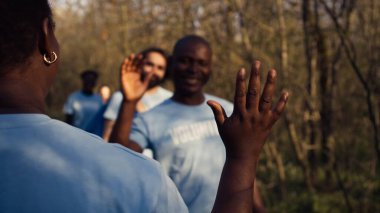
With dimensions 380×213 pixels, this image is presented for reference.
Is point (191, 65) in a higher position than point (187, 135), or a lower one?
higher

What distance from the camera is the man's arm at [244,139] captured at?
1414 millimetres

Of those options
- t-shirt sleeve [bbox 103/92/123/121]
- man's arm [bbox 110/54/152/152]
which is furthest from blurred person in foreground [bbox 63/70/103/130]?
man's arm [bbox 110/54/152/152]

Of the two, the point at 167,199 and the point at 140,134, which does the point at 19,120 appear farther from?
the point at 140,134

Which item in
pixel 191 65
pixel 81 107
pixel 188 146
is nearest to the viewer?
pixel 188 146

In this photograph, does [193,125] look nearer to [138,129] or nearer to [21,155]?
[138,129]

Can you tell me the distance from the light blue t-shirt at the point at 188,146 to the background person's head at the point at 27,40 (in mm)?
1830

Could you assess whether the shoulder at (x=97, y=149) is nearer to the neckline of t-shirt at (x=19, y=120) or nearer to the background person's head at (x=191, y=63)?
the neckline of t-shirt at (x=19, y=120)

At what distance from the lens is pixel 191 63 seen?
3.71m

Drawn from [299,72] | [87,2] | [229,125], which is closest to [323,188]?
[299,72]

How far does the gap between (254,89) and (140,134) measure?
196cm

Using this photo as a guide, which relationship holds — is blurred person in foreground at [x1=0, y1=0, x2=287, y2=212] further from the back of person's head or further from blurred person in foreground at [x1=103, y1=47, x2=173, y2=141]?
blurred person in foreground at [x1=103, y1=47, x2=173, y2=141]

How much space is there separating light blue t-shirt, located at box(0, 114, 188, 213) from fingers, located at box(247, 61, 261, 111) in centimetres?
31

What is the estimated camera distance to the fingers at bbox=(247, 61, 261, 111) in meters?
1.41

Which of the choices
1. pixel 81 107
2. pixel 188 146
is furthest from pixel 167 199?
pixel 81 107
